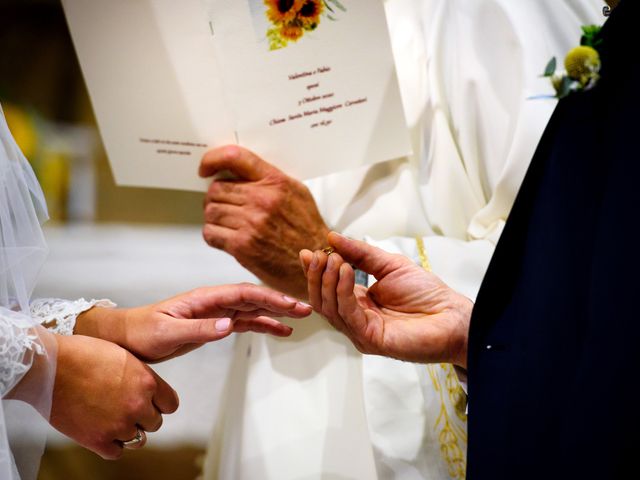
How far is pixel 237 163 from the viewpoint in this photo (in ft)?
4.33

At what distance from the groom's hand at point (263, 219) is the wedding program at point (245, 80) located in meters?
0.04

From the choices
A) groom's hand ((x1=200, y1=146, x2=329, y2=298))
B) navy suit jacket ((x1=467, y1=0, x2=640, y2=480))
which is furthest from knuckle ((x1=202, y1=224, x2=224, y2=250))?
navy suit jacket ((x1=467, y1=0, x2=640, y2=480))

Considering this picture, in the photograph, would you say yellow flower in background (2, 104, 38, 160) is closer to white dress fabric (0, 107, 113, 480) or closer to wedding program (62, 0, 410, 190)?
wedding program (62, 0, 410, 190)

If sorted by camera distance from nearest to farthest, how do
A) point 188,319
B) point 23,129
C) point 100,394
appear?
point 100,394, point 188,319, point 23,129

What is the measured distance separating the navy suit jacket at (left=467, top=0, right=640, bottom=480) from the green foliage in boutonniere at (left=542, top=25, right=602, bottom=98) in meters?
0.02

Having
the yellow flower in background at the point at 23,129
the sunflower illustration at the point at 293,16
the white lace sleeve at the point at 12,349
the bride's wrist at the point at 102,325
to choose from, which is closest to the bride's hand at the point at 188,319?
the bride's wrist at the point at 102,325

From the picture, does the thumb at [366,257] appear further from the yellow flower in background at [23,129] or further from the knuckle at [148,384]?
the yellow flower in background at [23,129]

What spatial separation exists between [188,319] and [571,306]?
0.61 m

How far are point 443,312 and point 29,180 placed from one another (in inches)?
24.7

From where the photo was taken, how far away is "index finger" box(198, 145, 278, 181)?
4.33ft

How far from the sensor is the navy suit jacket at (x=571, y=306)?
665 millimetres

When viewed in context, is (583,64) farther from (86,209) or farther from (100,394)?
(86,209)

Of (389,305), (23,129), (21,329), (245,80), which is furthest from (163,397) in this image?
(23,129)

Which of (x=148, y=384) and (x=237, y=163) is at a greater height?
(x=237, y=163)
